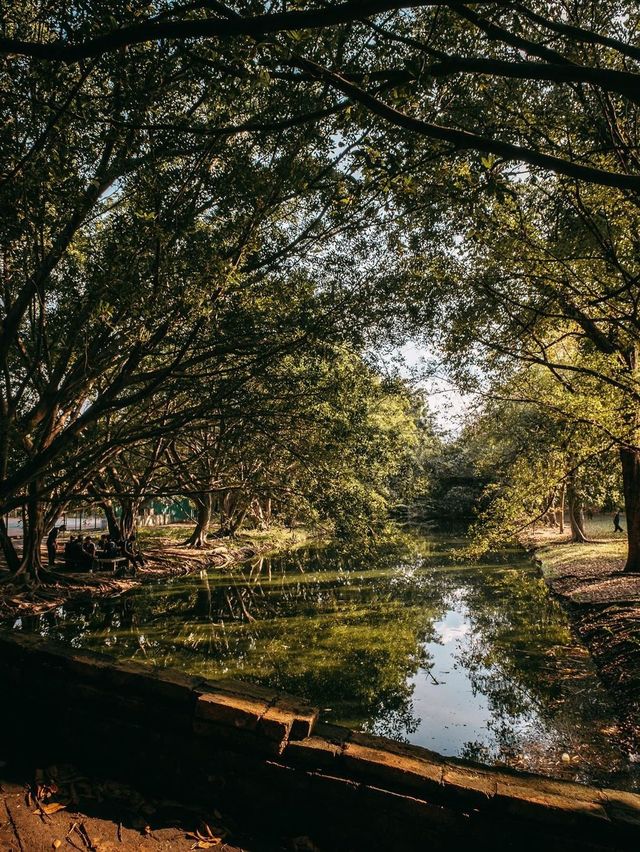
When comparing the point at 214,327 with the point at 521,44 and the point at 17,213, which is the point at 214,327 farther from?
the point at 521,44

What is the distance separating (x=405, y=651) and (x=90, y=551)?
12331 mm

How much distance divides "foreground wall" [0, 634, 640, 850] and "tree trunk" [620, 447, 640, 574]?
47.5 feet

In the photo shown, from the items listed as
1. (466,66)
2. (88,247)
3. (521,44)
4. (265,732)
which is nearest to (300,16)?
(466,66)

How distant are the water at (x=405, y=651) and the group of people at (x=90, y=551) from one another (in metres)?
2.21

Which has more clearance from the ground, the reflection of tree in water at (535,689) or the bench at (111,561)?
the bench at (111,561)

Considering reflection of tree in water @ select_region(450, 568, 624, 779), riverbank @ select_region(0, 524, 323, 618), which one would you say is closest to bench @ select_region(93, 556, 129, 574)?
riverbank @ select_region(0, 524, 323, 618)

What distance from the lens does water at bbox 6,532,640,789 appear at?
772cm

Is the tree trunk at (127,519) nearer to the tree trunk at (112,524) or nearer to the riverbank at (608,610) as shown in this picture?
the tree trunk at (112,524)

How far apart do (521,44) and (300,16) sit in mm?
1928

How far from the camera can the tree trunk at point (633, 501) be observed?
15578mm

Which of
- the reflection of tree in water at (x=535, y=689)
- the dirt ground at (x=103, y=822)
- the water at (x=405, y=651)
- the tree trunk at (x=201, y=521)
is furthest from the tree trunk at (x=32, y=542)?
the dirt ground at (x=103, y=822)

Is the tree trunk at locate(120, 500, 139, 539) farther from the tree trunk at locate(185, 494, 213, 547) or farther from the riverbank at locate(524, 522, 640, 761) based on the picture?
the riverbank at locate(524, 522, 640, 761)

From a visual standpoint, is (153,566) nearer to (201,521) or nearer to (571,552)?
(201,521)

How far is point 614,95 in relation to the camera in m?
8.35
